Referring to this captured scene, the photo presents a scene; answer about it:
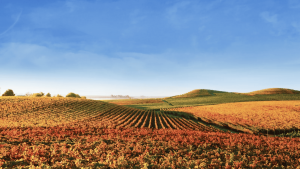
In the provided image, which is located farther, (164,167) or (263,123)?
(263,123)

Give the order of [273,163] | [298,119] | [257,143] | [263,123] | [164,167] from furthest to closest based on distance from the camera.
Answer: [298,119]
[263,123]
[257,143]
[273,163]
[164,167]

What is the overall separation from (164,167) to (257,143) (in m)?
10.2

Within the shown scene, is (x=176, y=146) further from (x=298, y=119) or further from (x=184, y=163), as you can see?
(x=298, y=119)

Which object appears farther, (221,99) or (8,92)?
(221,99)

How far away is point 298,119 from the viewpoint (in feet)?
107

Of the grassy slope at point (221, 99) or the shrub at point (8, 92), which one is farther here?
the grassy slope at point (221, 99)

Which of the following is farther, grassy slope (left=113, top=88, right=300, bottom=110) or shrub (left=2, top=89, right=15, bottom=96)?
grassy slope (left=113, top=88, right=300, bottom=110)

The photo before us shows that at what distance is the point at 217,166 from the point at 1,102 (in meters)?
62.0

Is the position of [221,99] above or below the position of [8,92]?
below

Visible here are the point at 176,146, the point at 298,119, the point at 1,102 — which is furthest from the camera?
the point at 1,102

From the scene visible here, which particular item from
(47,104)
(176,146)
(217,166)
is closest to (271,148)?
(217,166)

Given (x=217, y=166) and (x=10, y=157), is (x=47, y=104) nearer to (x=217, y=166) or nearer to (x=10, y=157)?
(x=10, y=157)

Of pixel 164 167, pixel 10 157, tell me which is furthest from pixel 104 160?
pixel 10 157

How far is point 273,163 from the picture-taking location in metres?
9.35
